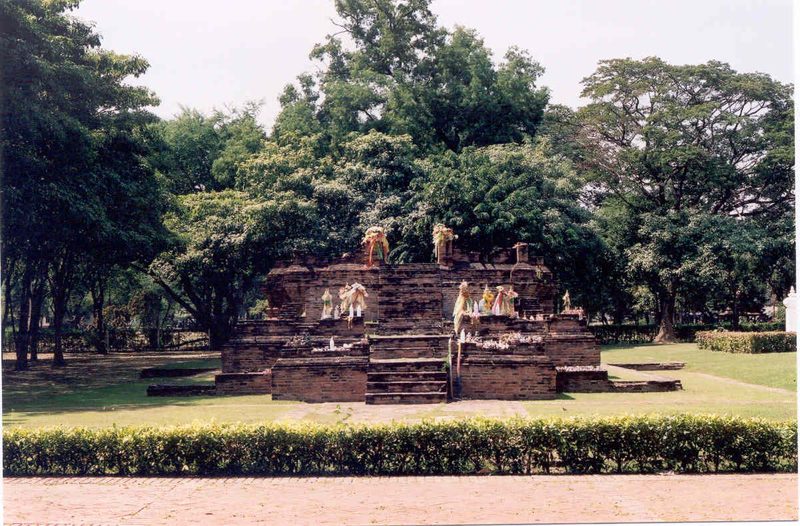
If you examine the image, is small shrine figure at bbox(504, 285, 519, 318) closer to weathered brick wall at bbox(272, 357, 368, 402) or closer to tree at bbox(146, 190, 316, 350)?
weathered brick wall at bbox(272, 357, 368, 402)

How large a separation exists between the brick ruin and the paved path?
6.73m

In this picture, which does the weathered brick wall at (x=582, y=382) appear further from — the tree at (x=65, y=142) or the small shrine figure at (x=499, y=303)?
the tree at (x=65, y=142)

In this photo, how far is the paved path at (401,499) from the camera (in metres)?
9.02

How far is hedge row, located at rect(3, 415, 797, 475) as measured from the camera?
1101cm

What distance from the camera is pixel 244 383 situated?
63.5 feet

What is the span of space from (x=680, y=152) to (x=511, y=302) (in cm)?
1483

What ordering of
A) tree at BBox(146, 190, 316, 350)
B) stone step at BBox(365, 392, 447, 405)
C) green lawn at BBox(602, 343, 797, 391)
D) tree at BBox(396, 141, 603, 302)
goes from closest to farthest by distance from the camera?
stone step at BBox(365, 392, 447, 405) < green lawn at BBox(602, 343, 797, 391) < tree at BBox(396, 141, 603, 302) < tree at BBox(146, 190, 316, 350)

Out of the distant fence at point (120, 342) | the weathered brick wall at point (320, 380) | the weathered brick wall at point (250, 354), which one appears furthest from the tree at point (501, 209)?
the distant fence at point (120, 342)

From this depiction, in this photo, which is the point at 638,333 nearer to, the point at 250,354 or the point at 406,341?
the point at 406,341

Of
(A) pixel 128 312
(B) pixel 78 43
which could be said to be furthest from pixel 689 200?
(A) pixel 128 312

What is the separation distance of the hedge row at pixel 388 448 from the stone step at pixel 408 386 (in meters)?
6.14

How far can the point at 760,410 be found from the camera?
47.8 feet

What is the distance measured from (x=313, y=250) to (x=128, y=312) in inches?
723

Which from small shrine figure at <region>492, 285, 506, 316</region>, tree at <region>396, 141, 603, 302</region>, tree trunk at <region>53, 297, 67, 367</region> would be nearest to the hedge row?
small shrine figure at <region>492, 285, 506, 316</region>
